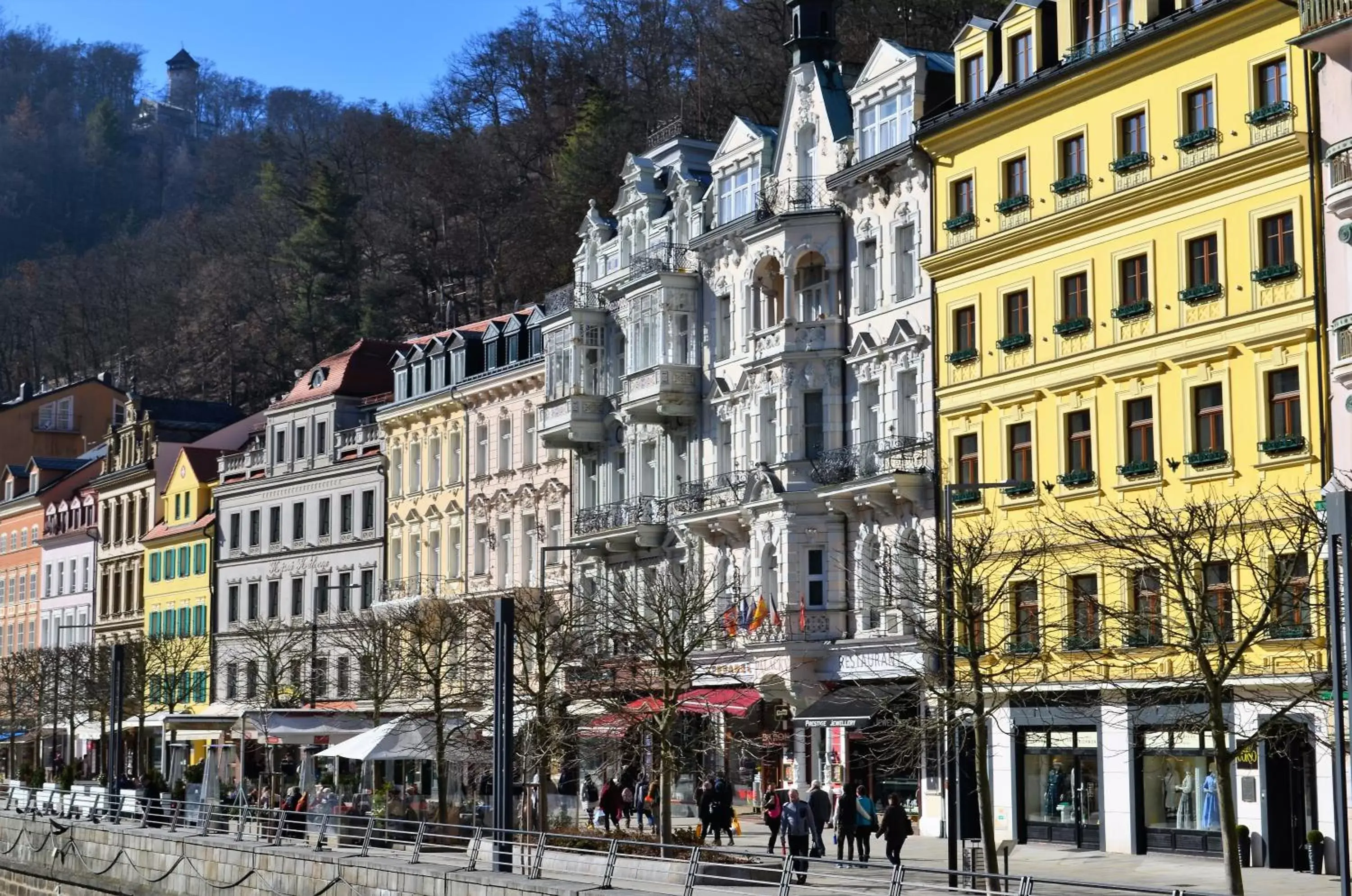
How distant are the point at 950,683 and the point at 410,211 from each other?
7992 cm

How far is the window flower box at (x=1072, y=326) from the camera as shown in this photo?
43875mm

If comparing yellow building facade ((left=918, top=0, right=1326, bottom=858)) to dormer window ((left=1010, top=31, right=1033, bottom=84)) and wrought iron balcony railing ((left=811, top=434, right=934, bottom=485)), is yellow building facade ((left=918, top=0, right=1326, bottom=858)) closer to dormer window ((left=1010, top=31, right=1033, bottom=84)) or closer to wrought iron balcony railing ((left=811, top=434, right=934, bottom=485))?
dormer window ((left=1010, top=31, right=1033, bottom=84))

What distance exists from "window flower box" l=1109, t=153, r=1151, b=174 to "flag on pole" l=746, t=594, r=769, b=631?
14.5m

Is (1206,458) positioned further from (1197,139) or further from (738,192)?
(738,192)

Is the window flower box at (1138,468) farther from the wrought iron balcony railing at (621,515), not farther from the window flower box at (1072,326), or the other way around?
the wrought iron balcony railing at (621,515)

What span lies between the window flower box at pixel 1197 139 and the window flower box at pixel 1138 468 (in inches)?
237

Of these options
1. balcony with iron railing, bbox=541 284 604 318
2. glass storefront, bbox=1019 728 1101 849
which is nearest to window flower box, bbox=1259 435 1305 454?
glass storefront, bbox=1019 728 1101 849

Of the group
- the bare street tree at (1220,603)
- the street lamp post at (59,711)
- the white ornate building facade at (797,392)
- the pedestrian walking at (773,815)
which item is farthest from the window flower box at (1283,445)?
the street lamp post at (59,711)

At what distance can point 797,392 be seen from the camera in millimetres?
52906

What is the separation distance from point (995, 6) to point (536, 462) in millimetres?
19921

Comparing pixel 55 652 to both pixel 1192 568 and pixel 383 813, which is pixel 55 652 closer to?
pixel 383 813

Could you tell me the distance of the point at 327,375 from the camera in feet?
272

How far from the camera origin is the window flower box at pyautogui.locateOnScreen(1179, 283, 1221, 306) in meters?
40.6

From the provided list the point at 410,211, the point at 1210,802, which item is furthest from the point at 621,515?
the point at 410,211
